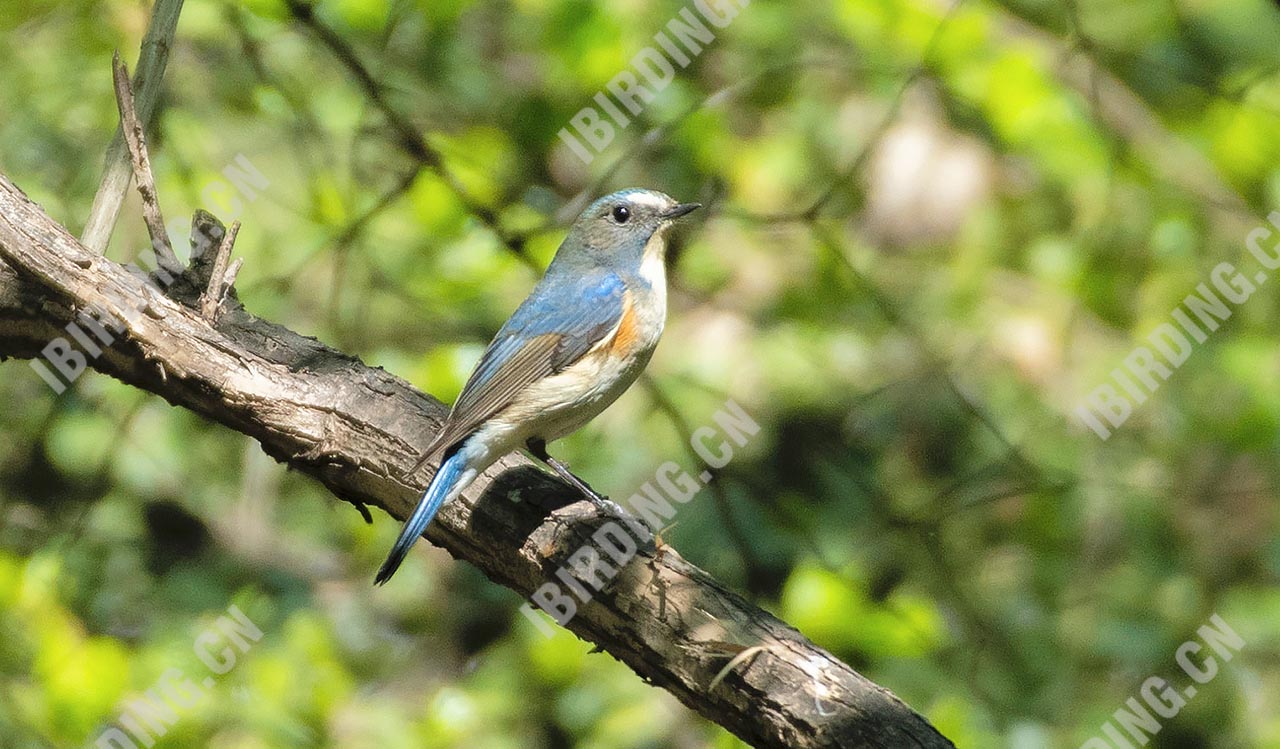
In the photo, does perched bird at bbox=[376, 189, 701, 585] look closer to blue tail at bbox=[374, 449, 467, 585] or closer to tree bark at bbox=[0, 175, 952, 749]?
blue tail at bbox=[374, 449, 467, 585]

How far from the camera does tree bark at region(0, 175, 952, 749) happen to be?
274 centimetres

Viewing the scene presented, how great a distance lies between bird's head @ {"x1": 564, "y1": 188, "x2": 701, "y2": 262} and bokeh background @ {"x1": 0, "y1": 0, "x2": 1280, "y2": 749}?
1.61 feet

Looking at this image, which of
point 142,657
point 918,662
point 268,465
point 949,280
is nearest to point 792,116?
point 949,280

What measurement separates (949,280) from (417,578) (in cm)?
265

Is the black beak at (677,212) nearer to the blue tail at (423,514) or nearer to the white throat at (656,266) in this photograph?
the white throat at (656,266)

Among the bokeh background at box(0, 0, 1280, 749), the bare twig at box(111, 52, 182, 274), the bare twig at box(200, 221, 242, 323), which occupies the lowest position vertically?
the bokeh background at box(0, 0, 1280, 749)

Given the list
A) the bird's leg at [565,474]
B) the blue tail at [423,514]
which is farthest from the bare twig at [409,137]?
the blue tail at [423,514]

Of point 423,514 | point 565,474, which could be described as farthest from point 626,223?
point 423,514

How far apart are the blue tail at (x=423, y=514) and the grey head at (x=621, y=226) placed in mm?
1091

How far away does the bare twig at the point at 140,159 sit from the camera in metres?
3.17

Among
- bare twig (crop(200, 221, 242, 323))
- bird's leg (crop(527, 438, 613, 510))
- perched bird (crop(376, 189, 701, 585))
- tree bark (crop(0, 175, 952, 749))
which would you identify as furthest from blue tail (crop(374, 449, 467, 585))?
bare twig (crop(200, 221, 242, 323))

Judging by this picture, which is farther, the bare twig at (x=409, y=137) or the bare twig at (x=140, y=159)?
the bare twig at (x=409, y=137)

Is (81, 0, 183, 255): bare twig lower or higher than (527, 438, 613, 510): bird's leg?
higher

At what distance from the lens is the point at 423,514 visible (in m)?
2.99
